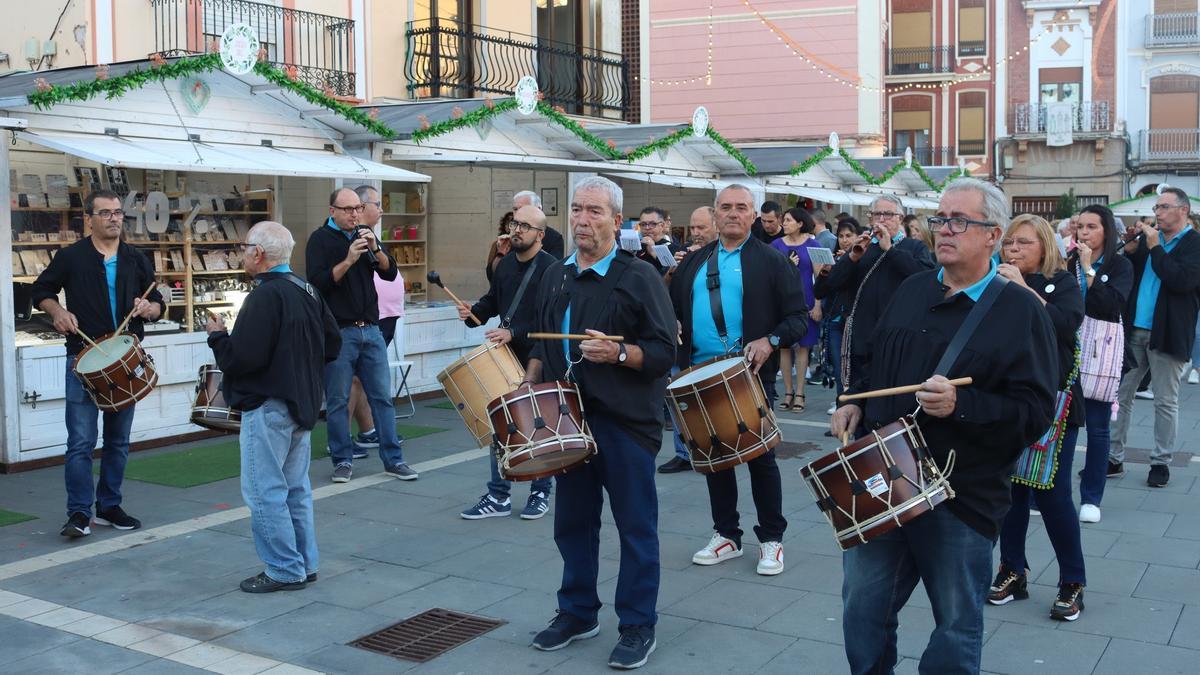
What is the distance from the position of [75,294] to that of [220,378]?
122 centimetres

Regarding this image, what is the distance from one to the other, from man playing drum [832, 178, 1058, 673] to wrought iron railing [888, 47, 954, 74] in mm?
38229

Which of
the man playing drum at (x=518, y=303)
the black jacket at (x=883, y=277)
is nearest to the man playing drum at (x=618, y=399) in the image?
the man playing drum at (x=518, y=303)

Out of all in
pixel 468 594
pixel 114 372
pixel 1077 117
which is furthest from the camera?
pixel 1077 117

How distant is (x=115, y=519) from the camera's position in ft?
22.0

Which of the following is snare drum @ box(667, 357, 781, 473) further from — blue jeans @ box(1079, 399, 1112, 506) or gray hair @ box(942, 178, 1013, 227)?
blue jeans @ box(1079, 399, 1112, 506)

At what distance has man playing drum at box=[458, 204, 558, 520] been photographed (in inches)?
262

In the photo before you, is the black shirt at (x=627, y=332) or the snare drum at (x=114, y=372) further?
the snare drum at (x=114, y=372)

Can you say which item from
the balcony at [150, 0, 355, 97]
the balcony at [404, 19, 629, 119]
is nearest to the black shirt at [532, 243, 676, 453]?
the balcony at [150, 0, 355, 97]

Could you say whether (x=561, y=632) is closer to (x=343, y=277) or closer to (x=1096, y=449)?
(x=1096, y=449)

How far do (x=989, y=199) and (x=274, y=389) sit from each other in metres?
3.30

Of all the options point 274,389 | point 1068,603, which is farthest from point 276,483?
point 1068,603

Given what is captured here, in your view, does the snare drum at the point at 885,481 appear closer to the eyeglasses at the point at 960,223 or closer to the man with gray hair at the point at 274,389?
the eyeglasses at the point at 960,223

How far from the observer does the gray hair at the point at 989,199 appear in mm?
3465

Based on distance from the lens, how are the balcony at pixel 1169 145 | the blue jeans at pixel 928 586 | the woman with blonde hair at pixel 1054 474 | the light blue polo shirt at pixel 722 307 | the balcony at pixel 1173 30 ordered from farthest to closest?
the balcony at pixel 1169 145 < the balcony at pixel 1173 30 < the light blue polo shirt at pixel 722 307 < the woman with blonde hair at pixel 1054 474 < the blue jeans at pixel 928 586
